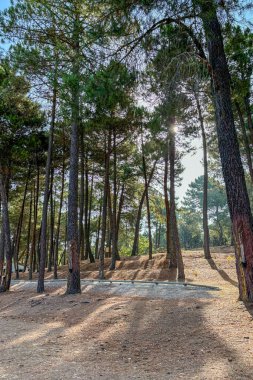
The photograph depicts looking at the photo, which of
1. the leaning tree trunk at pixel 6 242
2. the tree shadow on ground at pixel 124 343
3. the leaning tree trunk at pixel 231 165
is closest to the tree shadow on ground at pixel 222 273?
the tree shadow on ground at pixel 124 343

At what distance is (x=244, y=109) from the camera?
42.3 feet

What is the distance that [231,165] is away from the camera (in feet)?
22.5

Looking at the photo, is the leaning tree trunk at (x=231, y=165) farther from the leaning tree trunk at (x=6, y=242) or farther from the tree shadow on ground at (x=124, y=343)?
the leaning tree trunk at (x=6, y=242)

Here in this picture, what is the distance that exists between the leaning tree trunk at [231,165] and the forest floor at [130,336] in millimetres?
851

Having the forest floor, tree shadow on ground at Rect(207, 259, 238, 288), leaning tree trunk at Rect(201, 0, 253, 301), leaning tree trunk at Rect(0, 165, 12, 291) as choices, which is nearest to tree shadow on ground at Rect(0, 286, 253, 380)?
the forest floor

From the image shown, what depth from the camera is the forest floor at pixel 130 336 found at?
4.16m

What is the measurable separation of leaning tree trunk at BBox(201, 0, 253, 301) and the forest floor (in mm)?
851

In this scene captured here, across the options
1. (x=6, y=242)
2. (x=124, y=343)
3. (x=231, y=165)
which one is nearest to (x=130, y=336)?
(x=124, y=343)

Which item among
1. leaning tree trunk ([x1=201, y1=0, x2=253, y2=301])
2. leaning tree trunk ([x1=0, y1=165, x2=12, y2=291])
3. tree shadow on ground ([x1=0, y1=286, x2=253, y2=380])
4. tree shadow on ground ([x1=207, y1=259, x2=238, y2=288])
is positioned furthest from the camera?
leaning tree trunk ([x1=0, y1=165, x2=12, y2=291])

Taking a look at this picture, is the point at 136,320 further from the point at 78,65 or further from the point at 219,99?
the point at 78,65

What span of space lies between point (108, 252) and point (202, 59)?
19262 mm

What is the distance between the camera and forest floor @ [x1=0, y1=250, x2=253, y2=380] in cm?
416

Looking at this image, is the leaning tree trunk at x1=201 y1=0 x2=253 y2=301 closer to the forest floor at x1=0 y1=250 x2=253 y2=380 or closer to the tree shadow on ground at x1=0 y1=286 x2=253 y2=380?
the forest floor at x1=0 y1=250 x2=253 y2=380

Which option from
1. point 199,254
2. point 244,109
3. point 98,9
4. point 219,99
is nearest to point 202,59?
point 219,99
